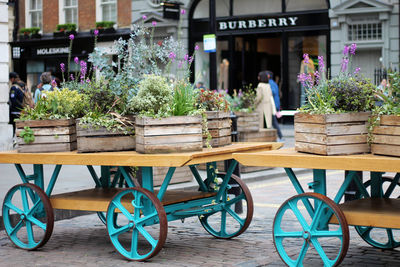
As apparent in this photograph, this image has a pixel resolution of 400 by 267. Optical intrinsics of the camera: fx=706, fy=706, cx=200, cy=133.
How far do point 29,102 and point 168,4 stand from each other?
17.3 meters

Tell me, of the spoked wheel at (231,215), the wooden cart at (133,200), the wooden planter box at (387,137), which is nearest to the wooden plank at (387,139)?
the wooden planter box at (387,137)

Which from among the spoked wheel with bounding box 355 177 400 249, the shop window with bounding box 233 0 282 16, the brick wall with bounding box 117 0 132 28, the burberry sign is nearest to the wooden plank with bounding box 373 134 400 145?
the spoked wheel with bounding box 355 177 400 249

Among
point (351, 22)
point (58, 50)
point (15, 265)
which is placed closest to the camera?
point (15, 265)

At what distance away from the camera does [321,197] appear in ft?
17.0

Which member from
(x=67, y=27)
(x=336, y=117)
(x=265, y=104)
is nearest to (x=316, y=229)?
(x=336, y=117)

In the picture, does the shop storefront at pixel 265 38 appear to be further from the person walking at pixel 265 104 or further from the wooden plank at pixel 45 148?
the wooden plank at pixel 45 148

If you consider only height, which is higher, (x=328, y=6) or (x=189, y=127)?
(x=328, y=6)

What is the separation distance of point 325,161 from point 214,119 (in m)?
1.68

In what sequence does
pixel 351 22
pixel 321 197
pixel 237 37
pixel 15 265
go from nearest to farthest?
pixel 321 197, pixel 15 265, pixel 351 22, pixel 237 37

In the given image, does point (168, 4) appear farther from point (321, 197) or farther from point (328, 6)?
point (321, 197)

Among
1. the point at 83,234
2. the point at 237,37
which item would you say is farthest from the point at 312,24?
the point at 83,234

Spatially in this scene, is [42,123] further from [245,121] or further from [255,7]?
[255,7]

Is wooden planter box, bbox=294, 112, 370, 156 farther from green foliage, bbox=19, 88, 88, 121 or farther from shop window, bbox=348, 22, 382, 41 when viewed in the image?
shop window, bbox=348, 22, 382, 41

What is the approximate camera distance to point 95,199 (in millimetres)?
6473
